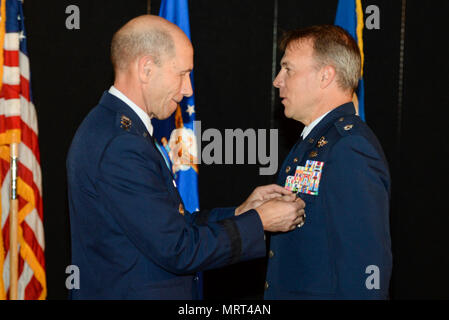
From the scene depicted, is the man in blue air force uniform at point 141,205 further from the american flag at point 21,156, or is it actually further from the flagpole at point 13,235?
the american flag at point 21,156

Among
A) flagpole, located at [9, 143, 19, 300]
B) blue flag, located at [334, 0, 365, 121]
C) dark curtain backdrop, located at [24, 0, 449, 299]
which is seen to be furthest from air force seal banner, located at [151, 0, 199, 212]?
blue flag, located at [334, 0, 365, 121]

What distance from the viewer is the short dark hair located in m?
2.05

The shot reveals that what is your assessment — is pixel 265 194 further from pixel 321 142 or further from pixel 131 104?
pixel 131 104

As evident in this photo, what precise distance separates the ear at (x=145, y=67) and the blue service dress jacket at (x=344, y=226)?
2.37 ft

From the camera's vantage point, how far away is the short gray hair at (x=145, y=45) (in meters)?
1.81

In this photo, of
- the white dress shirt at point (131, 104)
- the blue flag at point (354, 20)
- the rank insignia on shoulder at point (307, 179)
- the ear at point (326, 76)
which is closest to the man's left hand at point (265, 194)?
the rank insignia on shoulder at point (307, 179)

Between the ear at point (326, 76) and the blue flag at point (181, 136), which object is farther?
the blue flag at point (181, 136)

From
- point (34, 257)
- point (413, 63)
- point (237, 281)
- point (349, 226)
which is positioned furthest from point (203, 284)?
point (413, 63)

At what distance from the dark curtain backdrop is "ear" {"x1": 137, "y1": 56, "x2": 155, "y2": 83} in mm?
1866

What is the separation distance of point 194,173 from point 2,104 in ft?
4.26

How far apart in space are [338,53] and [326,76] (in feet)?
0.35

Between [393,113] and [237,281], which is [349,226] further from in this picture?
[393,113]

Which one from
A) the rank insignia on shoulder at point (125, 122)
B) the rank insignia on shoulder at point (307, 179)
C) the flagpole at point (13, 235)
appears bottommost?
the flagpole at point (13, 235)

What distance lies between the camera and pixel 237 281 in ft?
12.9
